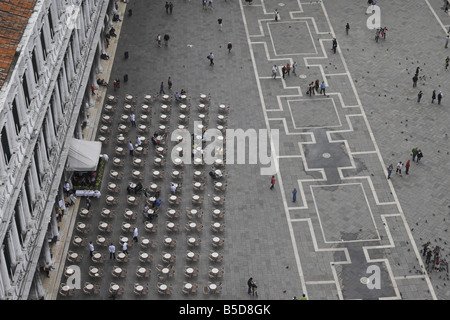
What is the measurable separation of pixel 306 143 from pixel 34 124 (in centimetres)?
3494

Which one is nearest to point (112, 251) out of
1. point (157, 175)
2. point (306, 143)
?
point (157, 175)

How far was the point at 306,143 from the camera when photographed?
3652 inches

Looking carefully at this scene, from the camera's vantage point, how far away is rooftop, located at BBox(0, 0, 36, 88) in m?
58.5

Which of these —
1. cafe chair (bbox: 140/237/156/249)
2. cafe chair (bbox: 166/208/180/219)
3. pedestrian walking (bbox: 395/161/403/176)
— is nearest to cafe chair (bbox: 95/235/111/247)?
cafe chair (bbox: 140/237/156/249)

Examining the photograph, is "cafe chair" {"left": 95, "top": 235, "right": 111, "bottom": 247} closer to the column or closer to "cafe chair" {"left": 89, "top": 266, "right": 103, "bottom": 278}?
"cafe chair" {"left": 89, "top": 266, "right": 103, "bottom": 278}

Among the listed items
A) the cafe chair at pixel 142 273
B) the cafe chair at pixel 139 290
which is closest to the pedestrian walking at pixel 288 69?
the cafe chair at pixel 142 273

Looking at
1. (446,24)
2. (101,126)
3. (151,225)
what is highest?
(446,24)

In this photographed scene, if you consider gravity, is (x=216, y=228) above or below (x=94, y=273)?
above

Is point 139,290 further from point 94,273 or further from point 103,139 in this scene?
point 103,139

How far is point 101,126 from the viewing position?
304ft

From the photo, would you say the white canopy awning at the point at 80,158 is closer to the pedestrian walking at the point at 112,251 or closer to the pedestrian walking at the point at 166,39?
the pedestrian walking at the point at 112,251

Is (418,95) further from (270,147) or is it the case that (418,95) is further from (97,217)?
(97,217)

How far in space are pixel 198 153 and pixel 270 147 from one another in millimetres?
7846
